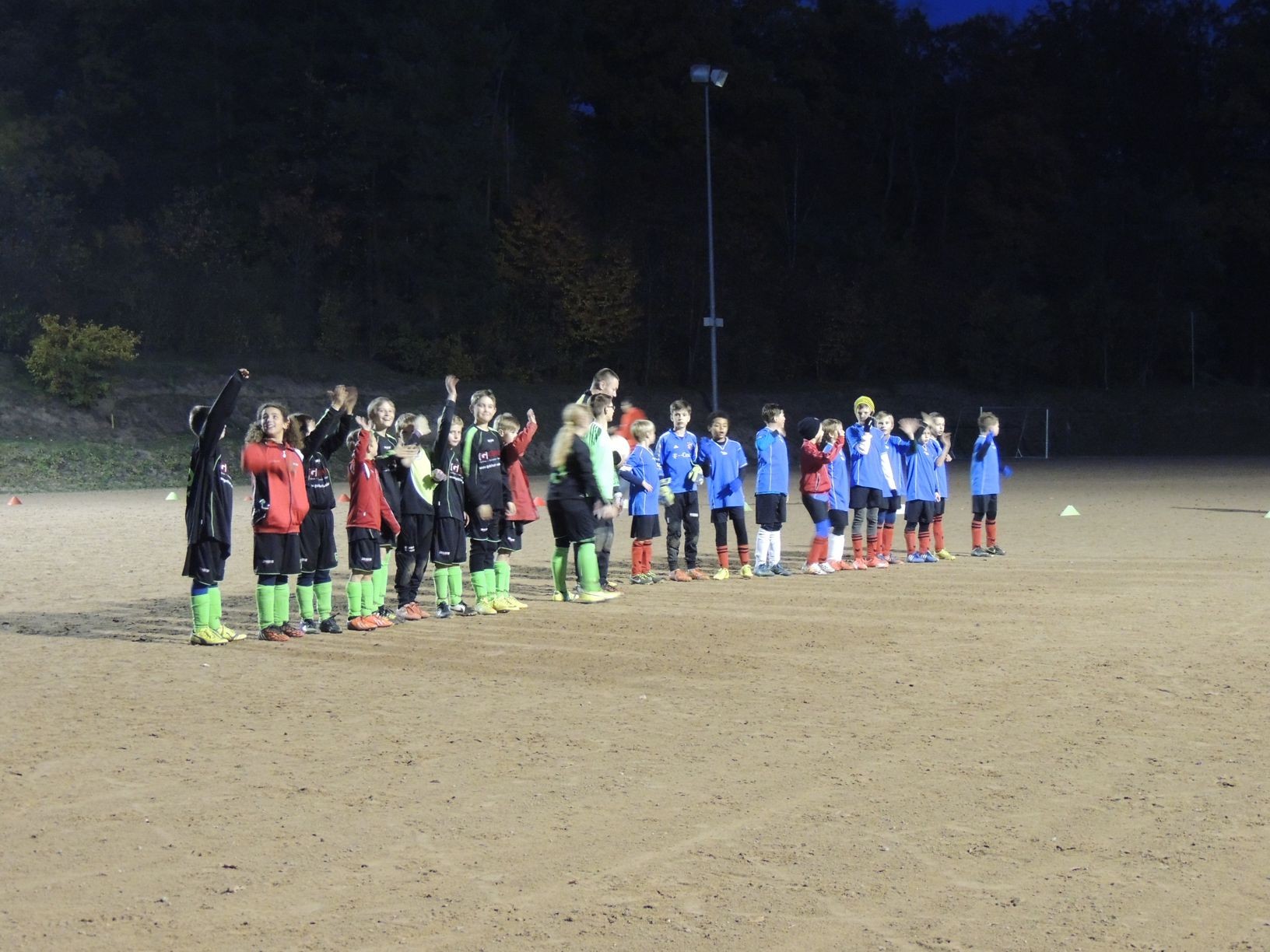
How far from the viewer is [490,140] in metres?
51.8

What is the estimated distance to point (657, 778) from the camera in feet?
23.0

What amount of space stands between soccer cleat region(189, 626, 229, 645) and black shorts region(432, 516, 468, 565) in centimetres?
201

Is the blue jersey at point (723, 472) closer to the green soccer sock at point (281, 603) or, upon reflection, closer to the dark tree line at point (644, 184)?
the green soccer sock at point (281, 603)

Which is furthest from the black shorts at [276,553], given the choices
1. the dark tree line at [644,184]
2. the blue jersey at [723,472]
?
the dark tree line at [644,184]

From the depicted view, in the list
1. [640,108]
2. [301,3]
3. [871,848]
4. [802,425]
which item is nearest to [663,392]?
[640,108]

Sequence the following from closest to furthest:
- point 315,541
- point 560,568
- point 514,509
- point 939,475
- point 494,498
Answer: point 315,541 → point 494,498 → point 514,509 → point 560,568 → point 939,475

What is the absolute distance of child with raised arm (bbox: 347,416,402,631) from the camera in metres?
11.9

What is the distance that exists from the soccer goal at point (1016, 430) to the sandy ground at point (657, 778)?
1583 inches

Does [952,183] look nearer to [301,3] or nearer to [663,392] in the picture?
[663,392]


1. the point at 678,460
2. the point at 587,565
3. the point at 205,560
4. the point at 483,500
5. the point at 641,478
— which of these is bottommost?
the point at 587,565

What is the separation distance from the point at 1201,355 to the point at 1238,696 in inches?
2297

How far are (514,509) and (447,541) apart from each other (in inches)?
32.2

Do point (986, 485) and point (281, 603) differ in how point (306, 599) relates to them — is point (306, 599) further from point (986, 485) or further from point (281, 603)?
point (986, 485)

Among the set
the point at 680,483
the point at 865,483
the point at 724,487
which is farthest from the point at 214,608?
the point at 865,483
